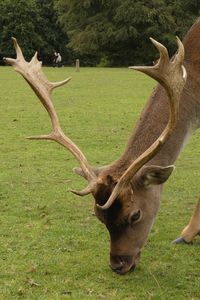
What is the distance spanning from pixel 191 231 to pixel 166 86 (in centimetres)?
192

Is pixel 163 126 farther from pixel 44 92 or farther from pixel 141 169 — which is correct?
pixel 44 92

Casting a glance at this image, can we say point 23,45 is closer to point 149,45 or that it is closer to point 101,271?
point 149,45

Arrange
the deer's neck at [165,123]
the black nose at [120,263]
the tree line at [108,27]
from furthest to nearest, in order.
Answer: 1. the tree line at [108,27]
2. the deer's neck at [165,123]
3. the black nose at [120,263]

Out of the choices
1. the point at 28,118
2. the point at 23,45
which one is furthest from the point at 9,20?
the point at 28,118

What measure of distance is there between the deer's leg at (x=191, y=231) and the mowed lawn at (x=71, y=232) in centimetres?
9

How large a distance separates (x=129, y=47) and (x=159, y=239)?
165 ft

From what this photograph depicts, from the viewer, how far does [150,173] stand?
5.25 meters

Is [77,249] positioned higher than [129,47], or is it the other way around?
[77,249]

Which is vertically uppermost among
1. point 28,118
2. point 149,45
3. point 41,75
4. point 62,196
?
point 41,75

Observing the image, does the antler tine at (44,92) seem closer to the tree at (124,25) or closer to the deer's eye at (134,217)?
the deer's eye at (134,217)

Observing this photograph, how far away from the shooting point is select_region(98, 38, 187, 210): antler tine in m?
5.01

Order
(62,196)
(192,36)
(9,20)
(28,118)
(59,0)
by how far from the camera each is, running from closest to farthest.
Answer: (192,36) < (62,196) < (28,118) < (59,0) < (9,20)

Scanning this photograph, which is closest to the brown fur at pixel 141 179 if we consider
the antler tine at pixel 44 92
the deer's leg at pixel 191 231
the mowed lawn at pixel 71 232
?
the mowed lawn at pixel 71 232

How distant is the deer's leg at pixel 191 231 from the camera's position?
646 cm
